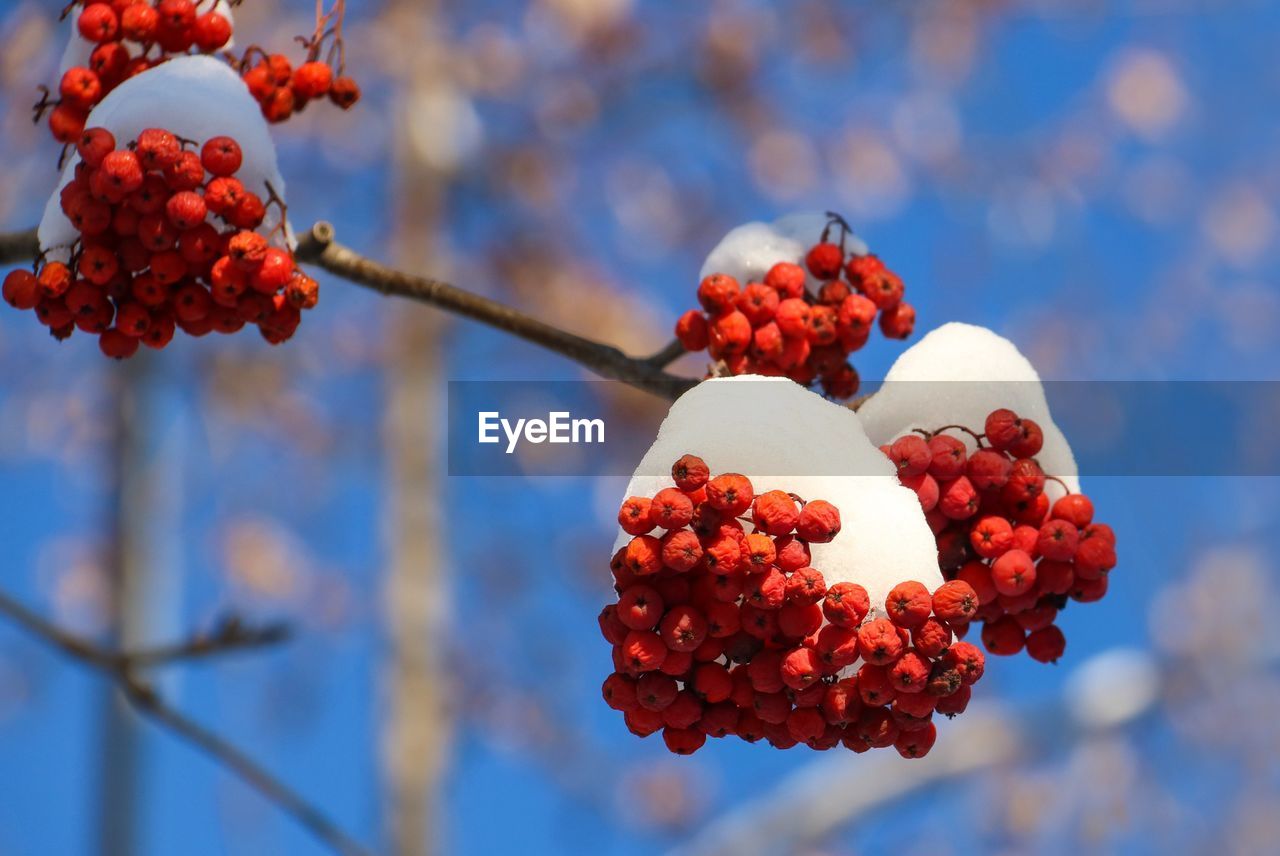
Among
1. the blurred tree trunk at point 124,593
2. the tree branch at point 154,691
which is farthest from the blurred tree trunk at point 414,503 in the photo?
the tree branch at point 154,691

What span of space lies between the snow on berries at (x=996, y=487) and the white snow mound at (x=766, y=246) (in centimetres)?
37

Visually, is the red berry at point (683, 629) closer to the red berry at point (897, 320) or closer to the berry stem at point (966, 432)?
the berry stem at point (966, 432)

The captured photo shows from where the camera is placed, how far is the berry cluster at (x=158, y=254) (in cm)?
215

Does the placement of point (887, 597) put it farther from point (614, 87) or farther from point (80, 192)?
point (614, 87)

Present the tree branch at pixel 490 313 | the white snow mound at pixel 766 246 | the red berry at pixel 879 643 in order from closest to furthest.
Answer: the red berry at pixel 879 643
the tree branch at pixel 490 313
the white snow mound at pixel 766 246

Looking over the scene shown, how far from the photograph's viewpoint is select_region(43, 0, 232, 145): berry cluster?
249 centimetres

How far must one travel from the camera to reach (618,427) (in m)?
9.46

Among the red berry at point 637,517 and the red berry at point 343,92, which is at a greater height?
the red berry at point 343,92

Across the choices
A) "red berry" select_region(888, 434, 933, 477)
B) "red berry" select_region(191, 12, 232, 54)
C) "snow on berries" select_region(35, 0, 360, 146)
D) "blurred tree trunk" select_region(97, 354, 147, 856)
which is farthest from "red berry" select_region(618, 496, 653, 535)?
"blurred tree trunk" select_region(97, 354, 147, 856)

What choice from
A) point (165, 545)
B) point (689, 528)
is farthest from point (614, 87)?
point (689, 528)

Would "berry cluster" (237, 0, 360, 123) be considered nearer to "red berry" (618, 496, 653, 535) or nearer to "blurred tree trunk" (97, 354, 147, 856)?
"red berry" (618, 496, 653, 535)

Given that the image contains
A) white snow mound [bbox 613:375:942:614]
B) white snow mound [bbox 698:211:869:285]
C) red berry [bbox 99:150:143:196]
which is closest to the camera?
white snow mound [bbox 613:375:942:614]

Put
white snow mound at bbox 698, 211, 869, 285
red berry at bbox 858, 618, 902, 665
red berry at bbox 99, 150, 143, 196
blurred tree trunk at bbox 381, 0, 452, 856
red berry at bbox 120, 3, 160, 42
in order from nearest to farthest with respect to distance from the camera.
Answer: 1. red berry at bbox 858, 618, 902, 665
2. red berry at bbox 99, 150, 143, 196
3. red berry at bbox 120, 3, 160, 42
4. white snow mound at bbox 698, 211, 869, 285
5. blurred tree trunk at bbox 381, 0, 452, 856

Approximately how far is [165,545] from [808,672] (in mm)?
6567
